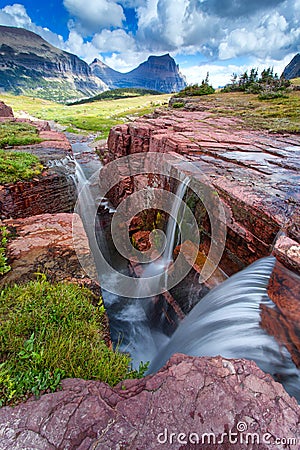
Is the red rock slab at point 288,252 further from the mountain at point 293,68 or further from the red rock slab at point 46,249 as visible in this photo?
the mountain at point 293,68

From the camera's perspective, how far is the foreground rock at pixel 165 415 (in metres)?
1.53

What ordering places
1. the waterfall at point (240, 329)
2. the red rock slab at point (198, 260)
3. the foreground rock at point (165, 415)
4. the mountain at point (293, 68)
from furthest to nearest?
the mountain at point (293, 68) → the red rock slab at point (198, 260) → the waterfall at point (240, 329) → the foreground rock at point (165, 415)

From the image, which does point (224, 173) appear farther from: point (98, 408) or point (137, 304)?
point (98, 408)

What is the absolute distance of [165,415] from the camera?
1.67m

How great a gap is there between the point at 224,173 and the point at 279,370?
377 cm

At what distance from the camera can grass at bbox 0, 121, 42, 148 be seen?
8.47 m

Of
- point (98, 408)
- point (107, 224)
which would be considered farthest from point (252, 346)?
point (107, 224)

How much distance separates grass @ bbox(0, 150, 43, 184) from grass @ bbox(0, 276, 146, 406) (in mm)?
3850

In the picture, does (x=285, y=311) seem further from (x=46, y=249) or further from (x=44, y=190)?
(x=44, y=190)

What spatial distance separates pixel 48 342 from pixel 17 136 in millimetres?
9443

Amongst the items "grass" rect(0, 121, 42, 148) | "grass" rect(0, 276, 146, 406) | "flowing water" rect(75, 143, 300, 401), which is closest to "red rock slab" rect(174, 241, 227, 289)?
"flowing water" rect(75, 143, 300, 401)

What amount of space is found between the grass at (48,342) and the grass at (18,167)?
3850mm

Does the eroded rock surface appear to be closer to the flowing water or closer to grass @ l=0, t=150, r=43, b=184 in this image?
the flowing water

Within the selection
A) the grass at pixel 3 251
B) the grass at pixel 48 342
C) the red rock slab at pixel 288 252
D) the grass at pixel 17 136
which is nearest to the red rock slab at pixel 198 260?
the red rock slab at pixel 288 252
